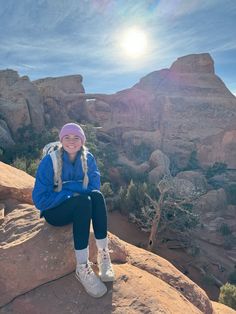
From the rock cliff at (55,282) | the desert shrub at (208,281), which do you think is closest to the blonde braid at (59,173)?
the rock cliff at (55,282)

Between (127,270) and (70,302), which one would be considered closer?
(70,302)

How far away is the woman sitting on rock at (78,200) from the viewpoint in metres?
3.77

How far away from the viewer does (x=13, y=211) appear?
5098mm

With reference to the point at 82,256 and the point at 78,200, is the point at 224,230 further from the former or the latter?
the point at 78,200

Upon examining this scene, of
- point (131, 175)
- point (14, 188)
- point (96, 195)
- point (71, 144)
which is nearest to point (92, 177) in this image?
point (96, 195)

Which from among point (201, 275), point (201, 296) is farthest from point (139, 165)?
point (201, 296)

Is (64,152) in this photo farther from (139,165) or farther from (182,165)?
(182,165)

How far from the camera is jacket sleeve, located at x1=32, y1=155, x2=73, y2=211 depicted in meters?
3.99

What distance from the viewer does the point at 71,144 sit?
4195 millimetres

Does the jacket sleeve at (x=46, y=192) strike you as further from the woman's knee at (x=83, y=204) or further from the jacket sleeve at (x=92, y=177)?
the jacket sleeve at (x=92, y=177)

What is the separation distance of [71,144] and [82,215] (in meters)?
0.93

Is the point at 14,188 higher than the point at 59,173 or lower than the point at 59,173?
lower

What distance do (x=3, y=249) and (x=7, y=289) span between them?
19.2 inches

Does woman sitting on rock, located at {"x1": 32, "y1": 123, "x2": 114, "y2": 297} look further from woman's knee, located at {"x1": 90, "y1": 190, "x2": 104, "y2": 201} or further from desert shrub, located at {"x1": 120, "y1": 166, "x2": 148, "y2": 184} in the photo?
desert shrub, located at {"x1": 120, "y1": 166, "x2": 148, "y2": 184}
